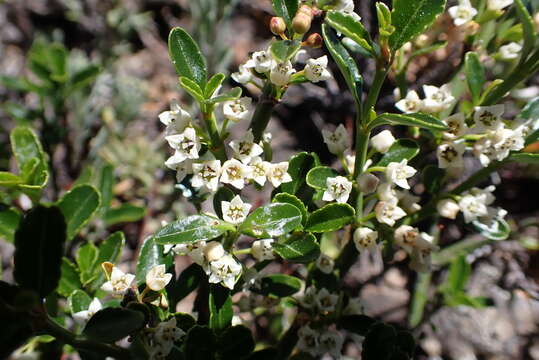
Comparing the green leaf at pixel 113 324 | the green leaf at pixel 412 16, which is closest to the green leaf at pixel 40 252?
the green leaf at pixel 113 324

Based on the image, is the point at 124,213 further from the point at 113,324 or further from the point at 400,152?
the point at 400,152

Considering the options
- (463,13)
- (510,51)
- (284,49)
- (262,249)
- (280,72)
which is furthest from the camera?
(510,51)

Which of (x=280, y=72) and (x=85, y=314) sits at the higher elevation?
(x=280, y=72)

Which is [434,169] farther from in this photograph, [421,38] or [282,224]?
[282,224]

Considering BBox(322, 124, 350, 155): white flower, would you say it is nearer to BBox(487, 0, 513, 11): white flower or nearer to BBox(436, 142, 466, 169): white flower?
BBox(436, 142, 466, 169): white flower

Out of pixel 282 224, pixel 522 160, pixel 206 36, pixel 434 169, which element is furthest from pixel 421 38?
pixel 206 36

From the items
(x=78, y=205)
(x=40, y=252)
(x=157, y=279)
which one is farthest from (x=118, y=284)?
(x=78, y=205)

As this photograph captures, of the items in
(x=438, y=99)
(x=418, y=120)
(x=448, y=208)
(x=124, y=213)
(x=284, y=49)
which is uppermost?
(x=284, y=49)

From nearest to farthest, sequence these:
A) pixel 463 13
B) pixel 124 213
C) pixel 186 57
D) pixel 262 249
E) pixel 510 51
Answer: pixel 186 57 < pixel 262 249 < pixel 463 13 < pixel 510 51 < pixel 124 213

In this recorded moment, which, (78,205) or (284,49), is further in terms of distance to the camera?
(78,205)
